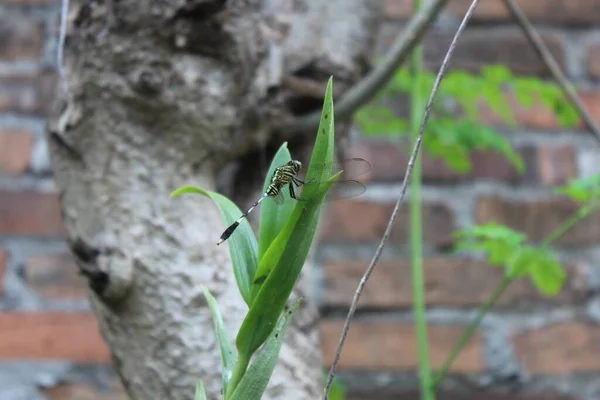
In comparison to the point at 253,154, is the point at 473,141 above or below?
above

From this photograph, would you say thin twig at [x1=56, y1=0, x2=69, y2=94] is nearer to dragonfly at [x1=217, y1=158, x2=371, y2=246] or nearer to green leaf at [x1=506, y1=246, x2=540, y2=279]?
dragonfly at [x1=217, y1=158, x2=371, y2=246]

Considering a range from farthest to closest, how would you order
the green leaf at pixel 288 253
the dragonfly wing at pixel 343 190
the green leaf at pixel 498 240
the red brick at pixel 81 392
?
1. the red brick at pixel 81 392
2. the green leaf at pixel 498 240
3. the dragonfly wing at pixel 343 190
4. the green leaf at pixel 288 253

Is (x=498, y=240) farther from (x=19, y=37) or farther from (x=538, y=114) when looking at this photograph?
(x=19, y=37)

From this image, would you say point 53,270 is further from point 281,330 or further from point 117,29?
point 281,330

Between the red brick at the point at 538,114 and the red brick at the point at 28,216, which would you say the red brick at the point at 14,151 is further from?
the red brick at the point at 538,114

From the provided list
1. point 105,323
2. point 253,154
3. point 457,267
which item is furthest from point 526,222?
→ point 105,323

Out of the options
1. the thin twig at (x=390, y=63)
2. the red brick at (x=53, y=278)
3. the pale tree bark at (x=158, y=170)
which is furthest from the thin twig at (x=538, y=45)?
the red brick at (x=53, y=278)
